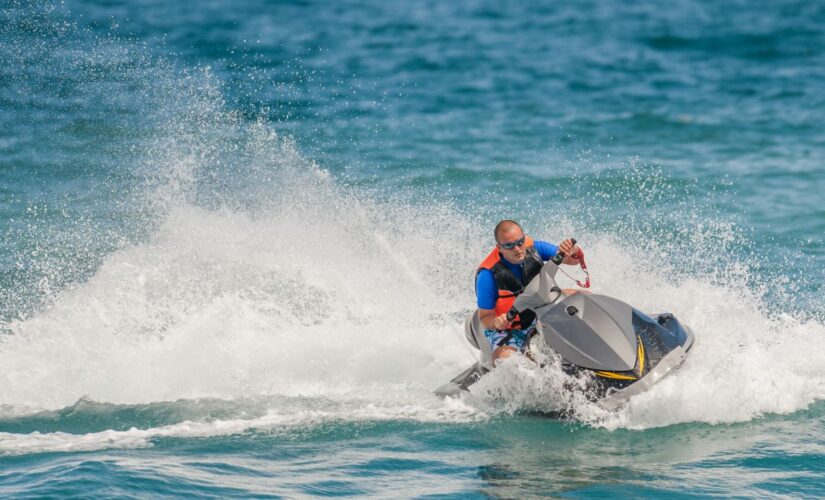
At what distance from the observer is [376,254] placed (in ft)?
40.5

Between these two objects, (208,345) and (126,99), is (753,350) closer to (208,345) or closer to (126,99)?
(208,345)

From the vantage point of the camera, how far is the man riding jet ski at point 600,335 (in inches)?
303

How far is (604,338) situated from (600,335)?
0.04 m

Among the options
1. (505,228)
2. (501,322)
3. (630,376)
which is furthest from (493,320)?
(630,376)

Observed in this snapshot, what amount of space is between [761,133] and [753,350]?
1201 centimetres

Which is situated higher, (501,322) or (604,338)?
(501,322)

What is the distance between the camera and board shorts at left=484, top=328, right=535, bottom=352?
826 cm

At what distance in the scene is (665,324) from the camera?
26.9ft

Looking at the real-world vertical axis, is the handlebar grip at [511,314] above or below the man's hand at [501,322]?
above

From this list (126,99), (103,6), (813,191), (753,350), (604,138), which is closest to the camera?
(753,350)

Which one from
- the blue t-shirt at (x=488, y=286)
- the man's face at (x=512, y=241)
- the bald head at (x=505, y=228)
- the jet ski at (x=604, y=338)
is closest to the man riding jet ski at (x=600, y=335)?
the jet ski at (x=604, y=338)

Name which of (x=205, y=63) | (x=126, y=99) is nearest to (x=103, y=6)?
(x=205, y=63)

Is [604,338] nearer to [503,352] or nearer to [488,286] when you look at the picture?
[503,352]

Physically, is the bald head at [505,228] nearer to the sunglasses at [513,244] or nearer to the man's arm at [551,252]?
the sunglasses at [513,244]
